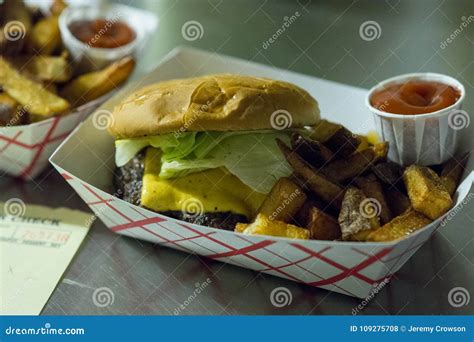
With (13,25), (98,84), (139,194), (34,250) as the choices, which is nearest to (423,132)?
(139,194)

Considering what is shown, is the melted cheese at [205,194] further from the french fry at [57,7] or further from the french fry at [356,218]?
the french fry at [57,7]

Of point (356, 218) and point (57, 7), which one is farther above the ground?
point (356, 218)

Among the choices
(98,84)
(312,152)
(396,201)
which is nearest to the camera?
(396,201)

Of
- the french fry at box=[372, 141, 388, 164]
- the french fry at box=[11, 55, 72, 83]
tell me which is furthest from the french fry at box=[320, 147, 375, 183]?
the french fry at box=[11, 55, 72, 83]

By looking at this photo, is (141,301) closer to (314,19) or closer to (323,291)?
(323,291)

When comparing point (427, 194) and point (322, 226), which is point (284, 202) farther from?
point (427, 194)

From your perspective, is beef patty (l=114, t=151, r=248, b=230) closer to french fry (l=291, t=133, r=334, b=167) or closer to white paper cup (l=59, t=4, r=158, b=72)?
french fry (l=291, t=133, r=334, b=167)
